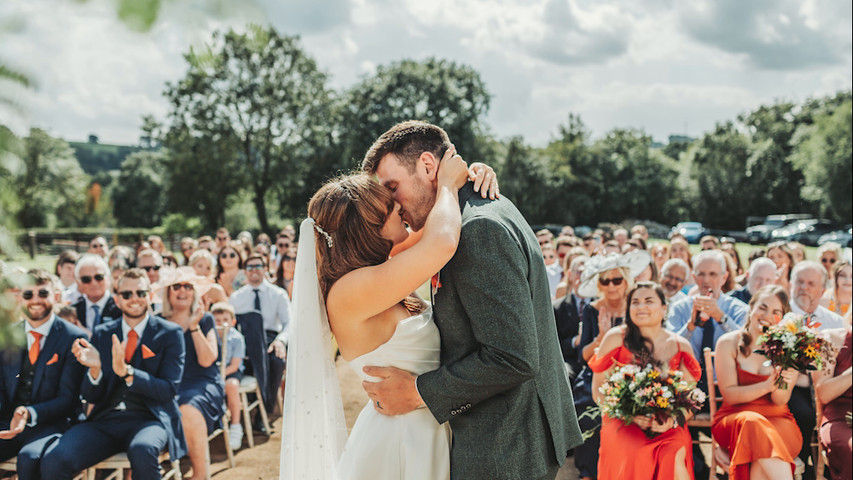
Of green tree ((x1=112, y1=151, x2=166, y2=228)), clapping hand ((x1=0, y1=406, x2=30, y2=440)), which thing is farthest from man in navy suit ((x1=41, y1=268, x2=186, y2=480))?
green tree ((x1=112, y1=151, x2=166, y2=228))

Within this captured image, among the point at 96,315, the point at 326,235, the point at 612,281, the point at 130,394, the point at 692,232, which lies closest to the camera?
the point at 326,235

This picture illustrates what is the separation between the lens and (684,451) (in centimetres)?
427

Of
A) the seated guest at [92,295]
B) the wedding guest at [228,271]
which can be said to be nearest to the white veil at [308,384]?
the seated guest at [92,295]

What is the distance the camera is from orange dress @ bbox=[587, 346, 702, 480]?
421cm

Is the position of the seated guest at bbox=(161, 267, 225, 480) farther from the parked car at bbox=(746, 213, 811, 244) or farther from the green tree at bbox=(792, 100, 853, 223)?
the green tree at bbox=(792, 100, 853, 223)

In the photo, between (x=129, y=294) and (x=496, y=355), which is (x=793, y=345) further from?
(x=129, y=294)

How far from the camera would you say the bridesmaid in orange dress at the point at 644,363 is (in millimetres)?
4230

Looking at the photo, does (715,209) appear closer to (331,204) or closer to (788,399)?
(788,399)

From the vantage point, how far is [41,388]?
→ 4645mm

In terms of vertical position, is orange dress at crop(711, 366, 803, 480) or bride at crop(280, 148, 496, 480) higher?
bride at crop(280, 148, 496, 480)

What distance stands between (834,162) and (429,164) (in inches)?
1812

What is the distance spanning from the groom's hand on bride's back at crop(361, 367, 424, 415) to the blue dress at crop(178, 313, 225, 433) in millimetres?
3513

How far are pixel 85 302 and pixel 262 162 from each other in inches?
1289

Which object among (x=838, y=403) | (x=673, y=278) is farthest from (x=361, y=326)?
(x=673, y=278)
